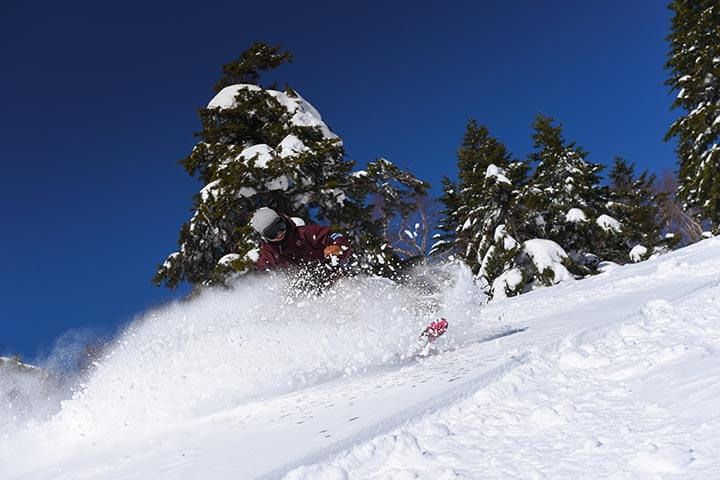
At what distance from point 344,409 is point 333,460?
921mm

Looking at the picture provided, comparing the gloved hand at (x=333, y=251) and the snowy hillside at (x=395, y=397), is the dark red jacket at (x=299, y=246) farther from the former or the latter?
the snowy hillside at (x=395, y=397)

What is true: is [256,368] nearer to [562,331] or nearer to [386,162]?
[562,331]

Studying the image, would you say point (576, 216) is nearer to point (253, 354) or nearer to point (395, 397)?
point (253, 354)

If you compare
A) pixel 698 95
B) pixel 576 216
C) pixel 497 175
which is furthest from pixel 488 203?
pixel 698 95

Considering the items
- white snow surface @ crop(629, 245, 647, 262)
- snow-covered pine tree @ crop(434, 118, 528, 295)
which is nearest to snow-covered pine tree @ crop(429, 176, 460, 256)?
snow-covered pine tree @ crop(434, 118, 528, 295)

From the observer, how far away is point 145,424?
138 inches

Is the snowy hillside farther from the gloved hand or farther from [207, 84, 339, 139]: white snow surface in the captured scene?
[207, 84, 339, 139]: white snow surface

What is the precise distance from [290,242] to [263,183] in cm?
512

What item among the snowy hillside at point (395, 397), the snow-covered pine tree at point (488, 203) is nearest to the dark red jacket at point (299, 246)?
the snowy hillside at point (395, 397)

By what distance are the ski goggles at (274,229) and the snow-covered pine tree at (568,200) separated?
41.9 feet

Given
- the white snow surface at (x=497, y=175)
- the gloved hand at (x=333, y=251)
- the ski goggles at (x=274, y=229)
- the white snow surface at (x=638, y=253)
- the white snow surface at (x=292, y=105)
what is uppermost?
the white snow surface at (x=292, y=105)

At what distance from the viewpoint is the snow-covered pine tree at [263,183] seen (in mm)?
10188

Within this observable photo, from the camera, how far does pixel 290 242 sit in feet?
18.7

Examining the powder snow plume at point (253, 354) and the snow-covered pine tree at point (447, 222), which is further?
the snow-covered pine tree at point (447, 222)
